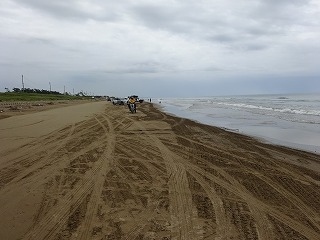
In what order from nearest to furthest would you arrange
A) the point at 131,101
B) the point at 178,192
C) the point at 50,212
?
1. the point at 50,212
2. the point at 178,192
3. the point at 131,101

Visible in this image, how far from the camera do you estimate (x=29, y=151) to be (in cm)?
1070

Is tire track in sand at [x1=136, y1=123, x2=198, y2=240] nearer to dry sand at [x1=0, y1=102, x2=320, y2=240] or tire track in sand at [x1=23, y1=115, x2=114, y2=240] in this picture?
dry sand at [x1=0, y1=102, x2=320, y2=240]

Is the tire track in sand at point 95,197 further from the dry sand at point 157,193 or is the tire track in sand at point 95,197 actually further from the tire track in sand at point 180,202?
the tire track in sand at point 180,202

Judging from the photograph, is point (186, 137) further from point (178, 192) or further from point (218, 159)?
point (178, 192)

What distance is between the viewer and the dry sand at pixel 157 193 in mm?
4746

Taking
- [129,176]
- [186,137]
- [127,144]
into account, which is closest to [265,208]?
[129,176]

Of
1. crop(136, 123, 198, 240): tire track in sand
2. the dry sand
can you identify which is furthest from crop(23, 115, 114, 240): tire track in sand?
crop(136, 123, 198, 240): tire track in sand

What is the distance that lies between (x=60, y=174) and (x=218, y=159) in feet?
15.0

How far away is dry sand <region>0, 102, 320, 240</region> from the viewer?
4.75 meters

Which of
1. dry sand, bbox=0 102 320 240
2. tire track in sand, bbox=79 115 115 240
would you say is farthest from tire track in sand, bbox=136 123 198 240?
tire track in sand, bbox=79 115 115 240

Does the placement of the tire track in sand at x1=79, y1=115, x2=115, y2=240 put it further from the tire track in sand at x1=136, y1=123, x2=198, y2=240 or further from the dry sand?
the tire track in sand at x1=136, y1=123, x2=198, y2=240

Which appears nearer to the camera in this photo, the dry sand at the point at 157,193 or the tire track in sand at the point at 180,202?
the tire track in sand at the point at 180,202

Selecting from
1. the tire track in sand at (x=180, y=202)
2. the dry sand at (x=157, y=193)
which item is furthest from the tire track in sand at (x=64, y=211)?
the tire track in sand at (x=180, y=202)

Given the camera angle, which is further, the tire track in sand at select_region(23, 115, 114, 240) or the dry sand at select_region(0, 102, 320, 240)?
the dry sand at select_region(0, 102, 320, 240)
